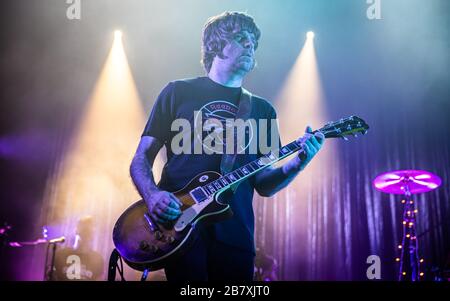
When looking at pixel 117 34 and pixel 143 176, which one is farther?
pixel 117 34

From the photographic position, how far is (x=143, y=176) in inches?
108

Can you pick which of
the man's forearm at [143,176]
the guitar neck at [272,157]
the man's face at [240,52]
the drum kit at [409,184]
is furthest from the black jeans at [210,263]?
the drum kit at [409,184]

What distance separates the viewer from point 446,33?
640 cm

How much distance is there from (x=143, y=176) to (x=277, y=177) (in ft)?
2.90

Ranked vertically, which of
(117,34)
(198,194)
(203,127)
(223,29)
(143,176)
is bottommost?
(198,194)

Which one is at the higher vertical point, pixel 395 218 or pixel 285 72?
pixel 285 72

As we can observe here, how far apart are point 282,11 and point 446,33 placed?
8.19ft

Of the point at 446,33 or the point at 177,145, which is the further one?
the point at 446,33

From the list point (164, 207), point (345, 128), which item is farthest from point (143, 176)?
point (345, 128)

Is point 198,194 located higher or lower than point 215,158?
lower

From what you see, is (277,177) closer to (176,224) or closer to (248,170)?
(248,170)

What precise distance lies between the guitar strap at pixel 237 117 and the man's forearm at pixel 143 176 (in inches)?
18.4
